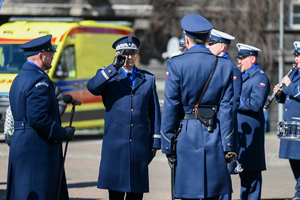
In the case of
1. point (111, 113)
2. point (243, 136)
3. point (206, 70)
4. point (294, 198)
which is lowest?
point (294, 198)

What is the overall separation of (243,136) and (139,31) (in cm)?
1350

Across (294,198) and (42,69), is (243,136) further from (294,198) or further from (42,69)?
(42,69)

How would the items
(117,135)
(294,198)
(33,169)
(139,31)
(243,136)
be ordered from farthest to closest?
1. (139,31)
2. (294,198)
3. (243,136)
4. (117,135)
5. (33,169)

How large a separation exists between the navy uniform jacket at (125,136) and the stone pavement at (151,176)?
2.06m

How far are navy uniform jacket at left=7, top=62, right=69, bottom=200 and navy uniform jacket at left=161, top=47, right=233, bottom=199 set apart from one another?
1.05m

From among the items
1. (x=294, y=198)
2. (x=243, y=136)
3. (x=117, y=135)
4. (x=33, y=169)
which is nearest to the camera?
(x=33, y=169)

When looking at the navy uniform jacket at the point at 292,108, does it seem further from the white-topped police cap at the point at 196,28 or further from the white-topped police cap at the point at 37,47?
the white-topped police cap at the point at 37,47

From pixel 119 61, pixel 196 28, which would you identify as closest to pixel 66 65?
pixel 119 61

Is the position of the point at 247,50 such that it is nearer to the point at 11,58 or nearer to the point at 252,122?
the point at 252,122

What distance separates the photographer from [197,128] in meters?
4.97

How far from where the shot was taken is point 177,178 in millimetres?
5012

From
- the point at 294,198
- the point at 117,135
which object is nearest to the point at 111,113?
the point at 117,135

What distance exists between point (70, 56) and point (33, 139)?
31.0ft

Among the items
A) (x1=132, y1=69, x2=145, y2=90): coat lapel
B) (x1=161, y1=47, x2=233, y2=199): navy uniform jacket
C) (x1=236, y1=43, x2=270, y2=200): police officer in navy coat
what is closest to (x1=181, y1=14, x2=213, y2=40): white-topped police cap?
(x1=161, y1=47, x2=233, y2=199): navy uniform jacket
